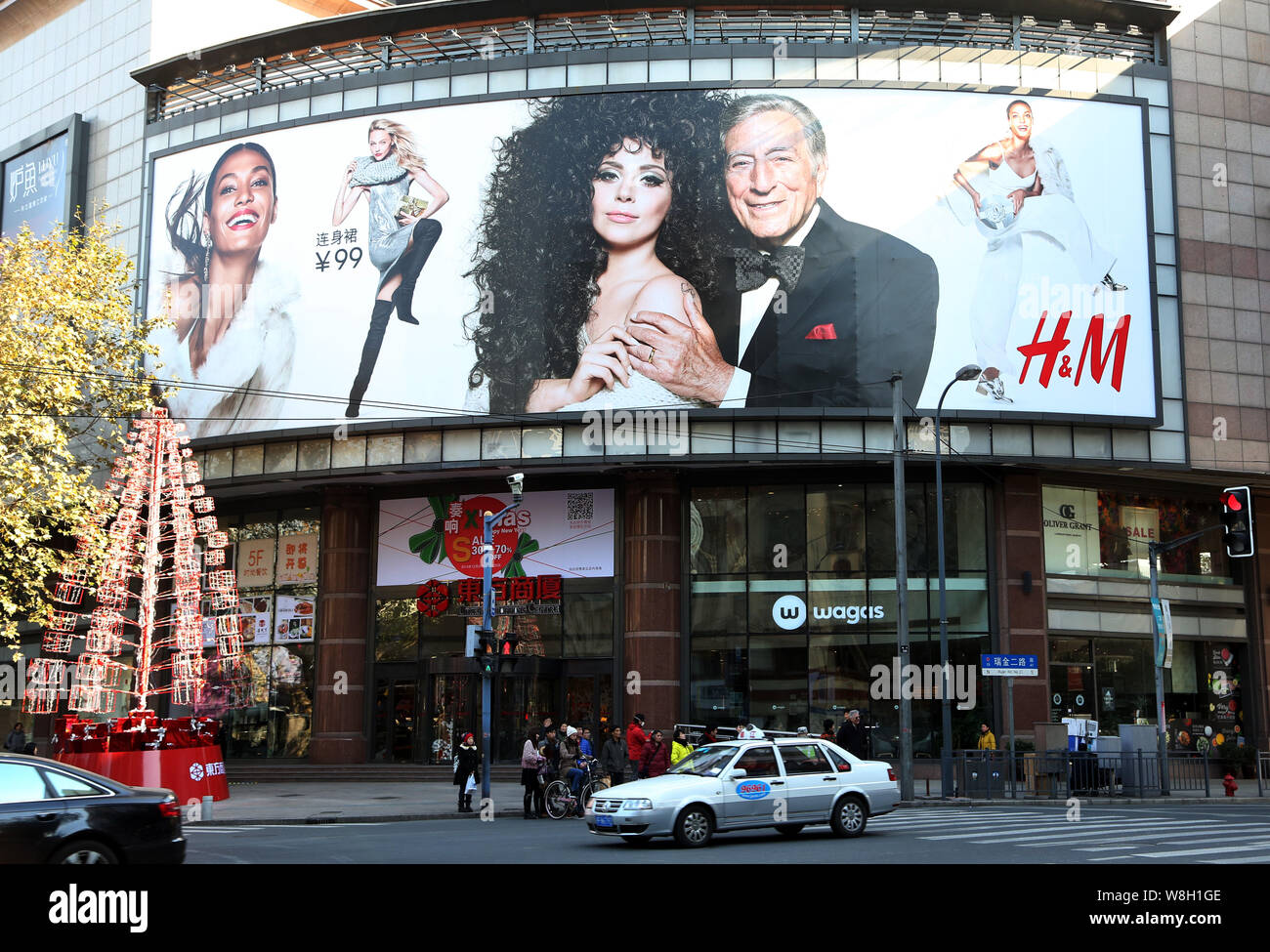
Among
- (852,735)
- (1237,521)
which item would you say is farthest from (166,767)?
(1237,521)

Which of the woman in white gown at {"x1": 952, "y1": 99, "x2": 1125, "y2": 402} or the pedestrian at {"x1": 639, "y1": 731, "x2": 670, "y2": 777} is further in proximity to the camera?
the woman in white gown at {"x1": 952, "y1": 99, "x2": 1125, "y2": 402}

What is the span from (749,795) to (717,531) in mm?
19969

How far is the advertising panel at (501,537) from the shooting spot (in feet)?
123

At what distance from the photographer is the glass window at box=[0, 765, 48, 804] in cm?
1131

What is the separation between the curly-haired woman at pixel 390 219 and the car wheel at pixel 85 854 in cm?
2664

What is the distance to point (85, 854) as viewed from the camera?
452 inches

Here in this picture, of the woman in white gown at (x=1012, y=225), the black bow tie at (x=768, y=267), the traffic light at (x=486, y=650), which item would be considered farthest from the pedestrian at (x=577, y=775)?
the woman in white gown at (x=1012, y=225)

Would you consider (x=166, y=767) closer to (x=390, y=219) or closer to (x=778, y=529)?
(x=778, y=529)

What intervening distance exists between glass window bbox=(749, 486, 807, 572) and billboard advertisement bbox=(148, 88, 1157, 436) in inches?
136

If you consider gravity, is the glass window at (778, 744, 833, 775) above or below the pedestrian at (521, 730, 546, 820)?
above

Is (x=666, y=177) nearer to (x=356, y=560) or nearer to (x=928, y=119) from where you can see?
(x=928, y=119)

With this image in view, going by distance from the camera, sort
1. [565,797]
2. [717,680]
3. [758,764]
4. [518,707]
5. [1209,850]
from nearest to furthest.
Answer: [1209,850]
[758,764]
[565,797]
[717,680]
[518,707]

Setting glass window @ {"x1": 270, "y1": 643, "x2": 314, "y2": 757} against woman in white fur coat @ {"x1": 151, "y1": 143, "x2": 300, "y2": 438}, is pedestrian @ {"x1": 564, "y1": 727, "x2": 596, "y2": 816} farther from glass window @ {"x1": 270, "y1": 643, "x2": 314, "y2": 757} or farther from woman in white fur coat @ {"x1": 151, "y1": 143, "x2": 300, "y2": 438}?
woman in white fur coat @ {"x1": 151, "y1": 143, "x2": 300, "y2": 438}

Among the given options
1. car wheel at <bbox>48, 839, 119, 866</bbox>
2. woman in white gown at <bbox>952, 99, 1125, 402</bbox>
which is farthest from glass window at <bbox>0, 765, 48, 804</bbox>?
woman in white gown at <bbox>952, 99, 1125, 402</bbox>
